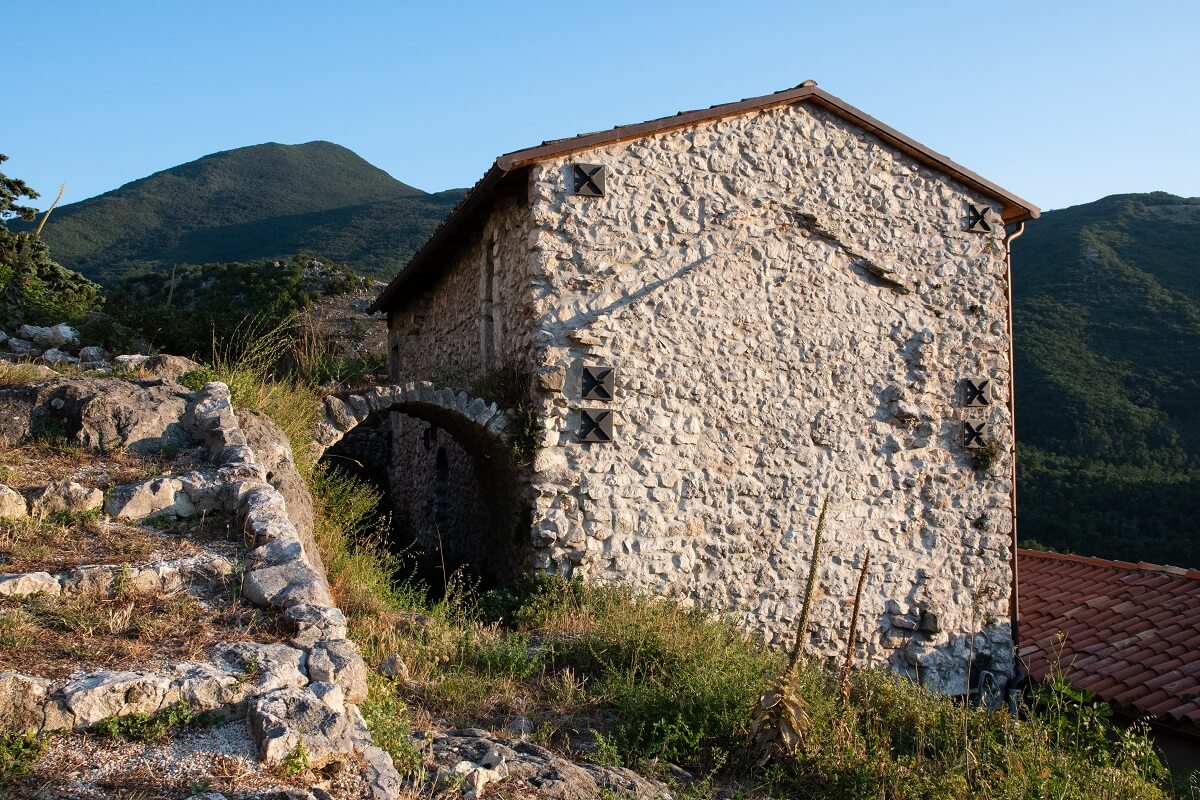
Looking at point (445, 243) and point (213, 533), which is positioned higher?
point (445, 243)

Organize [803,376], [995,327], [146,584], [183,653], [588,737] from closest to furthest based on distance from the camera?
[183,653] → [146,584] → [588,737] → [803,376] → [995,327]

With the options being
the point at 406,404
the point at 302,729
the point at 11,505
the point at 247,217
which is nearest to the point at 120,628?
the point at 302,729

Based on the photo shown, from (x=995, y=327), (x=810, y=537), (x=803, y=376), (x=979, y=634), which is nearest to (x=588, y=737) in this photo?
(x=810, y=537)

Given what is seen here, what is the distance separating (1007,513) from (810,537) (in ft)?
7.93

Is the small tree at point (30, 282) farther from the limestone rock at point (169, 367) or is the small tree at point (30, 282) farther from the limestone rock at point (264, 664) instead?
the limestone rock at point (264, 664)

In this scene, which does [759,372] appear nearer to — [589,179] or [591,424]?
[591,424]

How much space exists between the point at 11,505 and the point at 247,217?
3928cm

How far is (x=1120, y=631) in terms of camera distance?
9.95 m

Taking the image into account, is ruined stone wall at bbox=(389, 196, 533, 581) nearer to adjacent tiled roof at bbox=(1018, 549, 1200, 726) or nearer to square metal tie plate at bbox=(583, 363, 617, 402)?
square metal tie plate at bbox=(583, 363, 617, 402)

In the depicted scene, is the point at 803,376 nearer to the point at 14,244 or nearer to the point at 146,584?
the point at 146,584

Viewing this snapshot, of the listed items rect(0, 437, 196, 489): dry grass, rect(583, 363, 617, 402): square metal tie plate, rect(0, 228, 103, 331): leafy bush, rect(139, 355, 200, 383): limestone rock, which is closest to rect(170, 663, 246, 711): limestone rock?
rect(0, 437, 196, 489): dry grass

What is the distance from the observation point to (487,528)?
1034 cm

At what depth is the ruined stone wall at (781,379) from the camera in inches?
339

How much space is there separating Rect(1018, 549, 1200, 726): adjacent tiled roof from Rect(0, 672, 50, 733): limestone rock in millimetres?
7138
